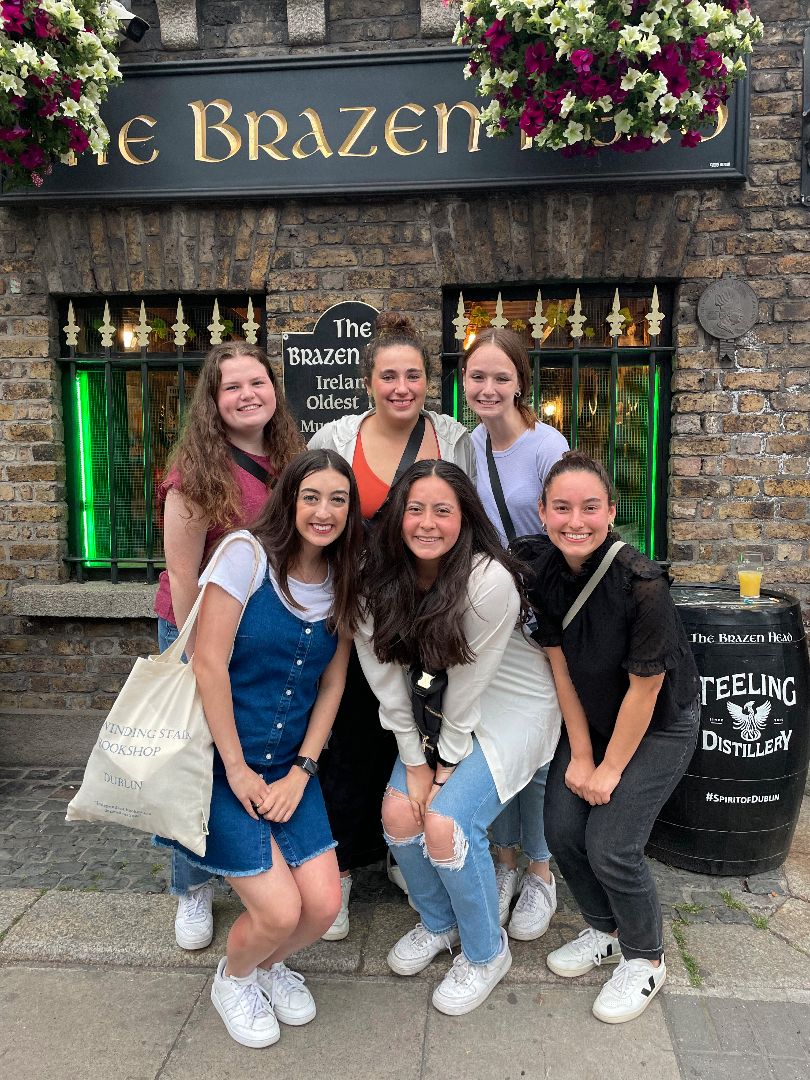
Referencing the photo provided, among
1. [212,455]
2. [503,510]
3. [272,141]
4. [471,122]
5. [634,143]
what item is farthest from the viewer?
[272,141]

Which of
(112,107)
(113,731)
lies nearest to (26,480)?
(112,107)

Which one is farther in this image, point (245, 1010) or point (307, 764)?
point (307, 764)

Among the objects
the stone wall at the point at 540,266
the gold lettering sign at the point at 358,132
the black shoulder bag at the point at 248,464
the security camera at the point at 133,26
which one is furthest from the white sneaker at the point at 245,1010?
the security camera at the point at 133,26

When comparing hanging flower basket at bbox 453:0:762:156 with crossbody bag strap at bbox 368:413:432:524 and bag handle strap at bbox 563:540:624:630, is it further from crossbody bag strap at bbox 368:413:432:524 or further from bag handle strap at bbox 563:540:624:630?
bag handle strap at bbox 563:540:624:630

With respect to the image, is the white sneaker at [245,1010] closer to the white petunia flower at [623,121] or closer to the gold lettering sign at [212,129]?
the white petunia flower at [623,121]

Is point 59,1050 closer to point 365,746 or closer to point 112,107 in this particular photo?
point 365,746

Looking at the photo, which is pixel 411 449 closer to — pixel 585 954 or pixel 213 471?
pixel 213 471

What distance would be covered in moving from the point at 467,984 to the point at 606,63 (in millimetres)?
3319

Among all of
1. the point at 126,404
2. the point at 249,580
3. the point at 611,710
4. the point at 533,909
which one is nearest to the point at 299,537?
the point at 249,580

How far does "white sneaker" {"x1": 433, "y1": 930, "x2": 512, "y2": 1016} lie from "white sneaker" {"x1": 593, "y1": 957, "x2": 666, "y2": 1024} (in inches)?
11.9

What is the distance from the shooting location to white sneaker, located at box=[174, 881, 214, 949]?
2.68m

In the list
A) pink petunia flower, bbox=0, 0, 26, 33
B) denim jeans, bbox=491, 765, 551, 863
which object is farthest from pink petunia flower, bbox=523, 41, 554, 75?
denim jeans, bbox=491, 765, 551, 863

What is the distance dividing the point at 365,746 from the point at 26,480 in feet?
8.64

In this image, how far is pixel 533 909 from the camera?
2740 mm
